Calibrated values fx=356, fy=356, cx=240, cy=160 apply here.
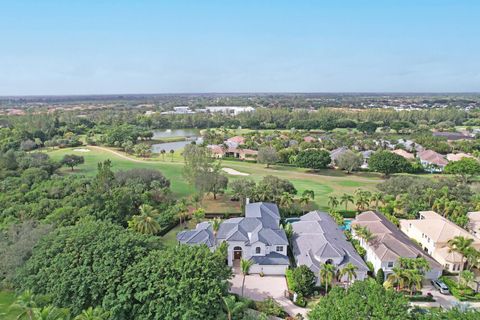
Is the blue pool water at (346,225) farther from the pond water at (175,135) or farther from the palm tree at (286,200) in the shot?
the pond water at (175,135)

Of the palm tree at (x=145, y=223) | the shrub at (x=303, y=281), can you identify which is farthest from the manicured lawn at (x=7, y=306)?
the shrub at (x=303, y=281)

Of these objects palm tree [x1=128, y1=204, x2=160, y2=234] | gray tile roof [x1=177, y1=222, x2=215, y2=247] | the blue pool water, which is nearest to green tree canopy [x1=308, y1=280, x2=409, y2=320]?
gray tile roof [x1=177, y1=222, x2=215, y2=247]

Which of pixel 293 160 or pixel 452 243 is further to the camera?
pixel 293 160

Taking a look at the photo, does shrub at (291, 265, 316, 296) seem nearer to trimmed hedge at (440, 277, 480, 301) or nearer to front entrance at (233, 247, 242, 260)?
front entrance at (233, 247, 242, 260)

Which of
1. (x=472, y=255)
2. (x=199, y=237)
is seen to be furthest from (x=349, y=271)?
(x=199, y=237)

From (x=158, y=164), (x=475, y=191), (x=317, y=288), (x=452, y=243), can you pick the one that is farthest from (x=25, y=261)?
(x=475, y=191)

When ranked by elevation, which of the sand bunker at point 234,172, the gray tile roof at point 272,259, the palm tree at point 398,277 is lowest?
the sand bunker at point 234,172

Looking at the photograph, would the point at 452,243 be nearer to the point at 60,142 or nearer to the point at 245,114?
the point at 60,142
